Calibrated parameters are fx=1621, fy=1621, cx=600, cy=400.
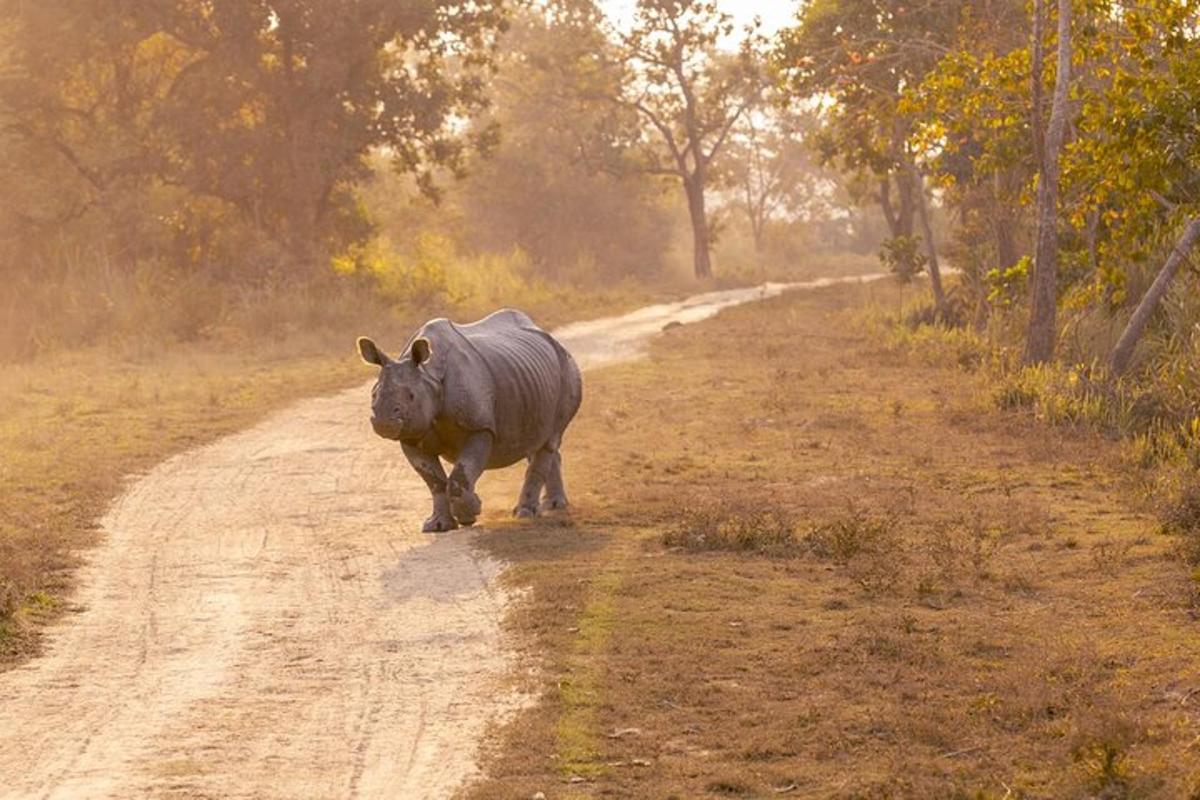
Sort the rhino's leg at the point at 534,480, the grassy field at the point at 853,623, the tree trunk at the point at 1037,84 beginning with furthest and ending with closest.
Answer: the tree trunk at the point at 1037,84 → the rhino's leg at the point at 534,480 → the grassy field at the point at 853,623

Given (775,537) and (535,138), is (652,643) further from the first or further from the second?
(535,138)

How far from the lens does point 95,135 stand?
101 ft

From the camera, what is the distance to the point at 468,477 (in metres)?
11.9

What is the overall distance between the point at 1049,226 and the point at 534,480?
8.89 m

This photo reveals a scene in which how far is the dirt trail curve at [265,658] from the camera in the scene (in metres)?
7.00

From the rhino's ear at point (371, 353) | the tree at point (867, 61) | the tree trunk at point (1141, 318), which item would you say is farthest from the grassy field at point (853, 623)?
the tree at point (867, 61)

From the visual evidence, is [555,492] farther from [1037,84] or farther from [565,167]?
[565,167]

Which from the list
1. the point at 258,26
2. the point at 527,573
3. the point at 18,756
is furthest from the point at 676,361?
the point at 18,756

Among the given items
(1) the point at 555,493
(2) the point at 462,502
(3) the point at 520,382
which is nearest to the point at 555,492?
(1) the point at 555,493

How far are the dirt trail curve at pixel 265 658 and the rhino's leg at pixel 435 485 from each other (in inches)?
8.2

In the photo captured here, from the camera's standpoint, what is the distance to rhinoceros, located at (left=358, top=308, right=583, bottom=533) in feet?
37.7

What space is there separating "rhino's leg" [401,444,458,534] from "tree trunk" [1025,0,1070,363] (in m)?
9.69

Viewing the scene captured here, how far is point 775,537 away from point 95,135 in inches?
907

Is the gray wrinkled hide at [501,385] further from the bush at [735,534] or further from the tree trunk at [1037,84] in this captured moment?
the tree trunk at [1037,84]
